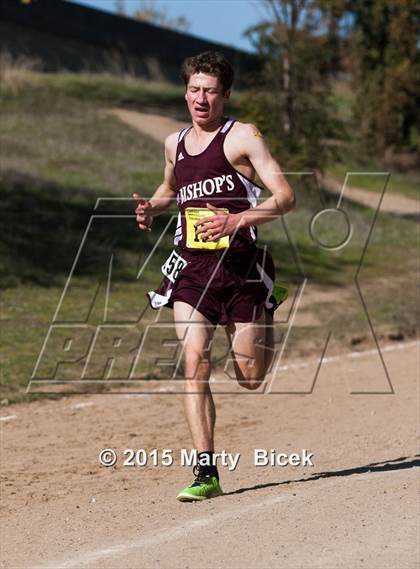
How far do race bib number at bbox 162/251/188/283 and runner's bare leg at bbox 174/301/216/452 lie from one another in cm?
22

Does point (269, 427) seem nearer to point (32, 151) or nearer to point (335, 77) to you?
point (32, 151)

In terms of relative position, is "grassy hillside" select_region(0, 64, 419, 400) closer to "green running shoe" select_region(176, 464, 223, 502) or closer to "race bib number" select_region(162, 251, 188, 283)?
"race bib number" select_region(162, 251, 188, 283)

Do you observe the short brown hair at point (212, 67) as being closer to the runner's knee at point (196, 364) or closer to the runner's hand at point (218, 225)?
the runner's hand at point (218, 225)

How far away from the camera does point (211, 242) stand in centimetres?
715

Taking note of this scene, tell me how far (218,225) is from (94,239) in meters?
14.5

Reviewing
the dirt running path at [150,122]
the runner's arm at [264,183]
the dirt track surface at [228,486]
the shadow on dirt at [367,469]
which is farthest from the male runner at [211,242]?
the dirt running path at [150,122]

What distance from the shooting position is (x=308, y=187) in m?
27.5

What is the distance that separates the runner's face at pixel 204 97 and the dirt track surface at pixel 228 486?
2308 millimetres

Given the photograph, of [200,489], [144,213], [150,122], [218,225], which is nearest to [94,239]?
[150,122]

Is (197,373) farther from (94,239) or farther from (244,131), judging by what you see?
(94,239)

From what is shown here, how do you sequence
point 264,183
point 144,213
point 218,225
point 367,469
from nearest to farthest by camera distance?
point 218,225 → point 264,183 → point 144,213 → point 367,469

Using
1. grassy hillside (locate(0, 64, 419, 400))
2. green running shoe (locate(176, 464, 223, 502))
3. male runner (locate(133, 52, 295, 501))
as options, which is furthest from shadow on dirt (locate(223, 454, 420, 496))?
grassy hillside (locate(0, 64, 419, 400))

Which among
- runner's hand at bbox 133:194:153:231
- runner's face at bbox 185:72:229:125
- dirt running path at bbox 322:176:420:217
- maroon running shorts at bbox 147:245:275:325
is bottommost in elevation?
maroon running shorts at bbox 147:245:275:325

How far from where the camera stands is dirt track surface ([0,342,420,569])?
593 cm
